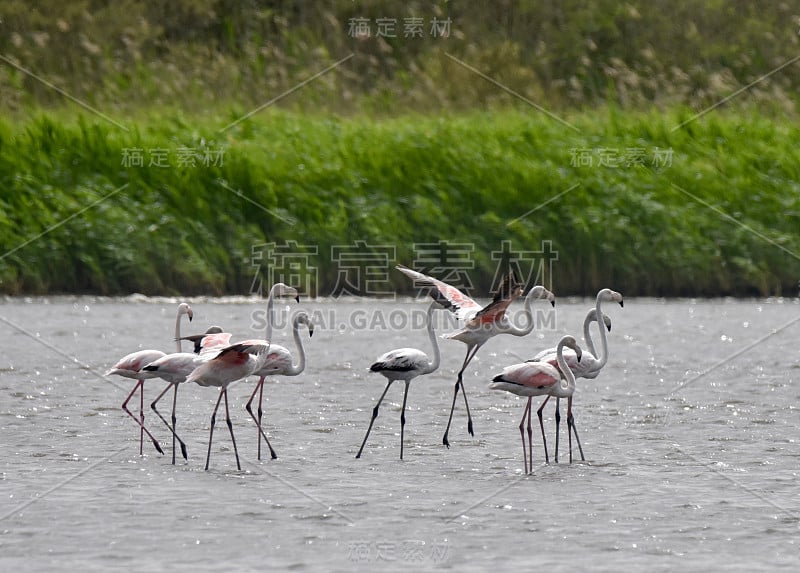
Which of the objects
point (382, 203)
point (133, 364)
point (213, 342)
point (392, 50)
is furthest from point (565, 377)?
point (392, 50)

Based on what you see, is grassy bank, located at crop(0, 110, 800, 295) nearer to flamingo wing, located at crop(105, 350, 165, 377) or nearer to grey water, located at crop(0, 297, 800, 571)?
grey water, located at crop(0, 297, 800, 571)

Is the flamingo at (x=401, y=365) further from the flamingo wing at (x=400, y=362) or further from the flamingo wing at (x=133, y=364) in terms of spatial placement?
the flamingo wing at (x=133, y=364)

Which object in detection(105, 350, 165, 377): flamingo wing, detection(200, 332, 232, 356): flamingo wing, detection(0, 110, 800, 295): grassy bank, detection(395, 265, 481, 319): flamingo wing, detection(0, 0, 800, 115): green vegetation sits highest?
detection(0, 0, 800, 115): green vegetation

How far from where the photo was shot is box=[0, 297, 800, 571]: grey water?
6.63 meters

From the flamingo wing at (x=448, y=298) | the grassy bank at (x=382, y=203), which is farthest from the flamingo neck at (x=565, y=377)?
the grassy bank at (x=382, y=203)

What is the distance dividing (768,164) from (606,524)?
473 inches

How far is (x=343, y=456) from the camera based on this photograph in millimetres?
9000

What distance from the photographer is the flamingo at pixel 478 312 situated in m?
9.55

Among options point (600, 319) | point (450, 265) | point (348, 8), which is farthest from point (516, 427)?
point (348, 8)

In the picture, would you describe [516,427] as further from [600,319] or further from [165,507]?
[165,507]

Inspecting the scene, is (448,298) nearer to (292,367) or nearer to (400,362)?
(400,362)

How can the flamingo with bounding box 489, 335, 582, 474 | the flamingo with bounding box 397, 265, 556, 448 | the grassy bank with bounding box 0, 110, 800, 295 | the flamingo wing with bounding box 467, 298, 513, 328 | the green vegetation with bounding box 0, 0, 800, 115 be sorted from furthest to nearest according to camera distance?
the green vegetation with bounding box 0, 0, 800, 115
the grassy bank with bounding box 0, 110, 800, 295
the flamingo wing with bounding box 467, 298, 513, 328
the flamingo with bounding box 397, 265, 556, 448
the flamingo with bounding box 489, 335, 582, 474

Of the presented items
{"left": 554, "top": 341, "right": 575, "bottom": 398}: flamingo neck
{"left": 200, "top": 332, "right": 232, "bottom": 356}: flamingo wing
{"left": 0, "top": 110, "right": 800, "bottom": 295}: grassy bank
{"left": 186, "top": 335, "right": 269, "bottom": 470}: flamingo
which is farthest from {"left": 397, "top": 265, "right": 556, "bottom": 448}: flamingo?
{"left": 0, "top": 110, "right": 800, "bottom": 295}: grassy bank

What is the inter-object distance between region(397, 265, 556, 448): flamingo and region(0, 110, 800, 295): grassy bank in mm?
6484
